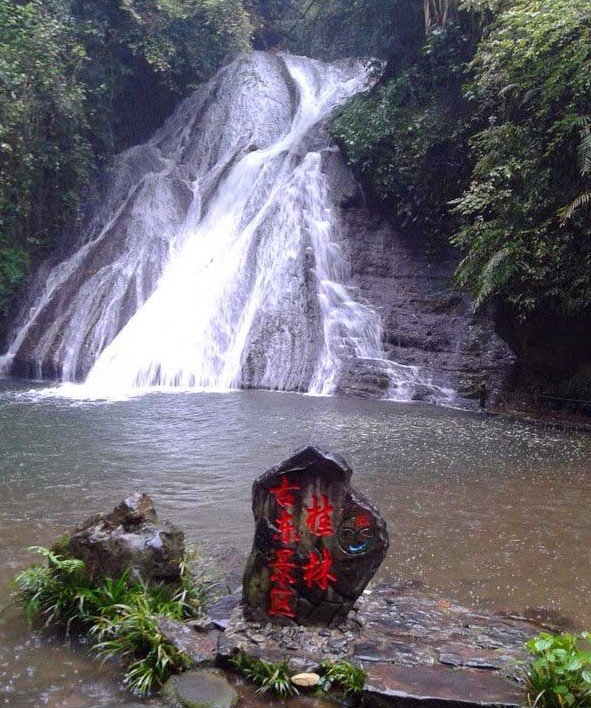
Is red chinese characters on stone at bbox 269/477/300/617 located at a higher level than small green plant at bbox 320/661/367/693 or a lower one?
higher

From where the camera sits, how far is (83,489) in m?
6.48

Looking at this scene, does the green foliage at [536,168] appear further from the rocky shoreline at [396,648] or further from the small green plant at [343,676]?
the small green plant at [343,676]

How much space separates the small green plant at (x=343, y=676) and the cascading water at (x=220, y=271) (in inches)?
361

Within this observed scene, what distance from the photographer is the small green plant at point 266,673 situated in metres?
3.19

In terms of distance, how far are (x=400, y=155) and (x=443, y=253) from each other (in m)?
2.17

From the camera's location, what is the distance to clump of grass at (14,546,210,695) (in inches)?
137

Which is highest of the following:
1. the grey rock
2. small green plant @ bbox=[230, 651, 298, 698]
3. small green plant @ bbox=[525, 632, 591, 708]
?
small green plant @ bbox=[525, 632, 591, 708]

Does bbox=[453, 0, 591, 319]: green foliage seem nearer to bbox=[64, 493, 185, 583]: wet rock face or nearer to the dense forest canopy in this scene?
the dense forest canopy

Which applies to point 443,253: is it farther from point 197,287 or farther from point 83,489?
point 83,489

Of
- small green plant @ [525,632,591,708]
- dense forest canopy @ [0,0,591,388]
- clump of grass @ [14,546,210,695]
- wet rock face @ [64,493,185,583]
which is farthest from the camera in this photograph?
dense forest canopy @ [0,0,591,388]

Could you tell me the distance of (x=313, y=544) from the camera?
3.59 m

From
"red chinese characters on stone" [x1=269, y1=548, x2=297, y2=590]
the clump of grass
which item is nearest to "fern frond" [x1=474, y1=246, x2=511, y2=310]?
the clump of grass

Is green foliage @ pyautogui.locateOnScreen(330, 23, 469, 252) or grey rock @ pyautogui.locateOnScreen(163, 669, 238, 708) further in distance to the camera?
green foliage @ pyautogui.locateOnScreen(330, 23, 469, 252)

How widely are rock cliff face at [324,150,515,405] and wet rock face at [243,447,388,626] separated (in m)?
8.74
